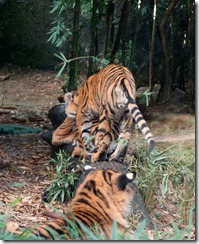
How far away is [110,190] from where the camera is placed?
3.20 m

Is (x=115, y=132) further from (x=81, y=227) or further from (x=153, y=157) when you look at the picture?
(x=81, y=227)

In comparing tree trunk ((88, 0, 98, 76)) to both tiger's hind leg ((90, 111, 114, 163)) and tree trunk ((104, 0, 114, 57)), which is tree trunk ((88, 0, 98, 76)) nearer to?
tree trunk ((104, 0, 114, 57))

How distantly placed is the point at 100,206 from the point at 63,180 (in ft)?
2.98

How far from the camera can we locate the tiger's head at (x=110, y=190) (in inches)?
125

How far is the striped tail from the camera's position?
11.6 ft

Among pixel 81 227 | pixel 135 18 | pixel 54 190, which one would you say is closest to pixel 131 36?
pixel 135 18

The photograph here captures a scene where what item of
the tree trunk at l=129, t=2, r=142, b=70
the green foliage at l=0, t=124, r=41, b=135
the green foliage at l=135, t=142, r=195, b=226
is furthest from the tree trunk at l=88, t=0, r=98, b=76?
the green foliage at l=0, t=124, r=41, b=135

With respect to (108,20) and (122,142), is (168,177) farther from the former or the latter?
(108,20)

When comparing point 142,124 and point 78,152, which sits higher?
point 142,124

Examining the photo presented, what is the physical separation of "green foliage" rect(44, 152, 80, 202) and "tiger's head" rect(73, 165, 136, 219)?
24.6 inches

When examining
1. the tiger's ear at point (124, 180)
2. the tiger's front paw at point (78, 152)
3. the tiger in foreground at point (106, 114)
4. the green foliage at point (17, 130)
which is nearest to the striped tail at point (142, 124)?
the tiger in foreground at point (106, 114)

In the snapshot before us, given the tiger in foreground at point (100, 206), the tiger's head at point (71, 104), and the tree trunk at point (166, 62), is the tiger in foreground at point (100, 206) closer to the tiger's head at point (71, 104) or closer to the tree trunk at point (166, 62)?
the tree trunk at point (166, 62)

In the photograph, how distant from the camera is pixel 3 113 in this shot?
17.7 feet

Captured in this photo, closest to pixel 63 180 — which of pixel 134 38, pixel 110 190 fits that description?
pixel 110 190
